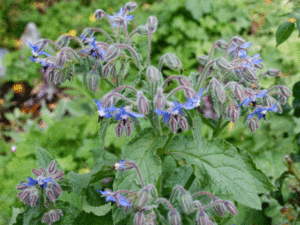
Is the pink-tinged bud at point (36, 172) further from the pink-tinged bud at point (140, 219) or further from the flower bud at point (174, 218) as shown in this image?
the flower bud at point (174, 218)

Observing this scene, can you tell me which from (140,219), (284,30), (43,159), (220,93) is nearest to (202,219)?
(140,219)

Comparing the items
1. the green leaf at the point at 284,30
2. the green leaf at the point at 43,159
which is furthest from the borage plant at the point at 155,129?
the green leaf at the point at 284,30

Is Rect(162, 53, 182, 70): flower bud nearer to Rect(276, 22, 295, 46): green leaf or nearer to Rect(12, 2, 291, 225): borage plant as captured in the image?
Rect(12, 2, 291, 225): borage plant

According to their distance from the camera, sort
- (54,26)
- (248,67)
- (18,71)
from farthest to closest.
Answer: (54,26), (18,71), (248,67)

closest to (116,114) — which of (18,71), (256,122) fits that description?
(256,122)

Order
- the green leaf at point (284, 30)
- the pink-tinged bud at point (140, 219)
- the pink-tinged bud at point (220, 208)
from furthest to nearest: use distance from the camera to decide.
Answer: the green leaf at point (284, 30) → the pink-tinged bud at point (220, 208) → the pink-tinged bud at point (140, 219)

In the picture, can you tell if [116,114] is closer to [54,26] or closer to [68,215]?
[68,215]

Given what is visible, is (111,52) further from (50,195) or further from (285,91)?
(285,91)
